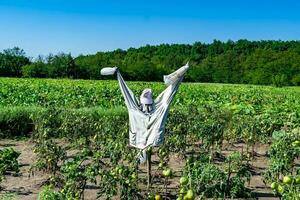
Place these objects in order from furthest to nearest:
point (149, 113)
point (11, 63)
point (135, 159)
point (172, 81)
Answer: point (11, 63), point (149, 113), point (172, 81), point (135, 159)

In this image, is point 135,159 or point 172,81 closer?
point 135,159

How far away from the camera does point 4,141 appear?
14.9m

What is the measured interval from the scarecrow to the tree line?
44903 millimetres

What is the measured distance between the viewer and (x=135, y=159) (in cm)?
693

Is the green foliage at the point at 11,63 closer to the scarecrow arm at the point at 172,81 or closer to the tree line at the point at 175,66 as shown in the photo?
the tree line at the point at 175,66

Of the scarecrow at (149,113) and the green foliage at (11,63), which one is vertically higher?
the green foliage at (11,63)

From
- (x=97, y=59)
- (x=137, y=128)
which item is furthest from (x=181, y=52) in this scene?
(x=137, y=128)

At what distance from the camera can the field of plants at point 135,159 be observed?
577 cm

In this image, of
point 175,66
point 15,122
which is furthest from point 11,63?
point 15,122

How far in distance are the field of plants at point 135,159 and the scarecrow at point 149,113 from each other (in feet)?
1.05

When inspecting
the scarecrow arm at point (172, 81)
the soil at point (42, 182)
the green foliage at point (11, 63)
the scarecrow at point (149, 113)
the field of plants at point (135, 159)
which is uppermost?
the green foliage at point (11, 63)

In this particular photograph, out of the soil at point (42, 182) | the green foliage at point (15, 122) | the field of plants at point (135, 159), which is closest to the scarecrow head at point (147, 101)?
the field of plants at point (135, 159)

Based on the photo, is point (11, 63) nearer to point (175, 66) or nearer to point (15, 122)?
point (175, 66)

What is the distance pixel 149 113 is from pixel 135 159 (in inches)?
107
